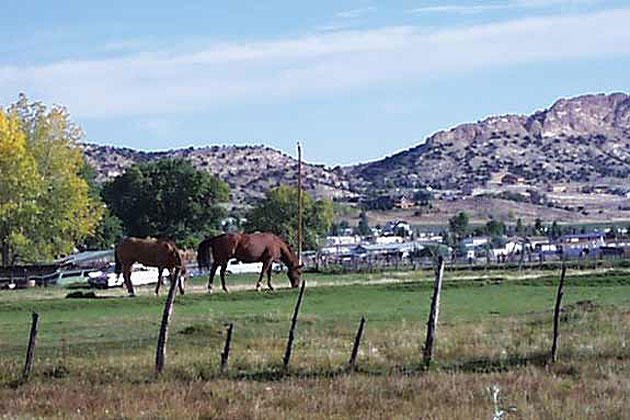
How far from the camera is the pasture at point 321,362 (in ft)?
61.9

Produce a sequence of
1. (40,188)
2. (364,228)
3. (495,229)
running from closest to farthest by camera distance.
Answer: (40,188)
(495,229)
(364,228)

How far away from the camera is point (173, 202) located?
11156 cm

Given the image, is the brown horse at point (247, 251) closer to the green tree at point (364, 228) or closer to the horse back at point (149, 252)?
the horse back at point (149, 252)

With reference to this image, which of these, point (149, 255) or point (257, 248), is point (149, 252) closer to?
point (149, 255)

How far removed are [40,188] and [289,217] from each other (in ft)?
143

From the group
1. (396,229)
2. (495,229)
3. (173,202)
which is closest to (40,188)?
(173,202)

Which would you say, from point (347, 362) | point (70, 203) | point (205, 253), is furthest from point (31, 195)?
point (347, 362)

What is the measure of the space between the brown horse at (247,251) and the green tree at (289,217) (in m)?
60.2

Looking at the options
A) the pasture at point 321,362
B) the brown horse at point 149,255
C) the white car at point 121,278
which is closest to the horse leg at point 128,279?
the brown horse at point 149,255

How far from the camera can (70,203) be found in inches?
3088

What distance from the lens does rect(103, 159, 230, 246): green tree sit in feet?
363

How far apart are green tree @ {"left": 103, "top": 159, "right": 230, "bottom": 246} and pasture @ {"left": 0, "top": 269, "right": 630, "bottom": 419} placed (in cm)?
6341

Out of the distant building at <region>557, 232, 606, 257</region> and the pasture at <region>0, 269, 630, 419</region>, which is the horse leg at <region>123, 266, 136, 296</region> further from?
the distant building at <region>557, 232, 606, 257</region>

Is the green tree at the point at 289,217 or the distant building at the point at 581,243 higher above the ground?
the green tree at the point at 289,217
